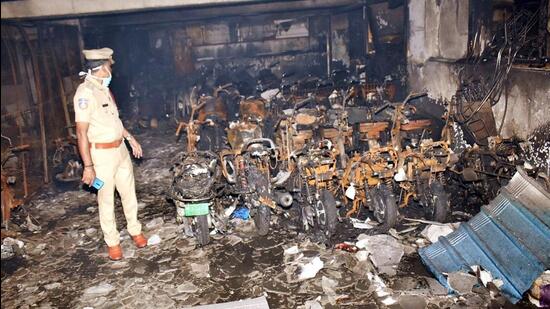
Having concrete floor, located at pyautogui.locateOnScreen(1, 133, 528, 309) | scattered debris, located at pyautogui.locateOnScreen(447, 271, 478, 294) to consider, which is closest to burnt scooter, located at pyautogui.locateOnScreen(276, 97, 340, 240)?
concrete floor, located at pyautogui.locateOnScreen(1, 133, 528, 309)

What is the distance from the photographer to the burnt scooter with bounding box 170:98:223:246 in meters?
5.72

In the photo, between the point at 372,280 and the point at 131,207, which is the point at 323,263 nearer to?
the point at 372,280

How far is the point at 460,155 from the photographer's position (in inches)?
254

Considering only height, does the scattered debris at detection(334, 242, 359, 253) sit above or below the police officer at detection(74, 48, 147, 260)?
below

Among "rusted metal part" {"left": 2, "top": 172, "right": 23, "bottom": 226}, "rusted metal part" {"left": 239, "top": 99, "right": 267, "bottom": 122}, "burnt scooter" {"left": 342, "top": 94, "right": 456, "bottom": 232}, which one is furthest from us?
"rusted metal part" {"left": 239, "top": 99, "right": 267, "bottom": 122}

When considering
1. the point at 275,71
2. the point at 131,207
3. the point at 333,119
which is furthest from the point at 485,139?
the point at 275,71

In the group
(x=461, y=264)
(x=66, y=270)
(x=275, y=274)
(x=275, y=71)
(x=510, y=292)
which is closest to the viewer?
(x=510, y=292)

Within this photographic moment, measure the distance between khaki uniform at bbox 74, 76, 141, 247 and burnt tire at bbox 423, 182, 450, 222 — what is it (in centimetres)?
437

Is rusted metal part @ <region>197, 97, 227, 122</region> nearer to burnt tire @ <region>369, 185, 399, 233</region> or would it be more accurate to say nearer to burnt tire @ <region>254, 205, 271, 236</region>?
burnt tire @ <region>254, 205, 271, 236</region>

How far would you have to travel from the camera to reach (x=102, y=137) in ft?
17.4

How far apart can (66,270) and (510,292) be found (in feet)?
18.0

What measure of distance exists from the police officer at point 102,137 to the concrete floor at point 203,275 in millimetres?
603

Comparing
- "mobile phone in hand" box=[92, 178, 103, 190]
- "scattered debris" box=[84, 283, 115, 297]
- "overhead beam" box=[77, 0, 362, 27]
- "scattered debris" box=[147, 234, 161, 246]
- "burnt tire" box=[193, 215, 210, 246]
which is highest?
"overhead beam" box=[77, 0, 362, 27]

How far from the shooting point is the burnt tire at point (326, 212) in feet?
18.5
